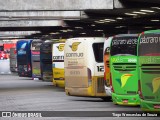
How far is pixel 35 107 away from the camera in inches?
816

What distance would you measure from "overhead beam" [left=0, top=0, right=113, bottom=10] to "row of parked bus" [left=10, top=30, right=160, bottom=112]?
4.64 meters

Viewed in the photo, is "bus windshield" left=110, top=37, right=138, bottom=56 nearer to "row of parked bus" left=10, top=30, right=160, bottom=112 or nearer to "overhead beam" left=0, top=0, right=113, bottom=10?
"row of parked bus" left=10, top=30, right=160, bottom=112

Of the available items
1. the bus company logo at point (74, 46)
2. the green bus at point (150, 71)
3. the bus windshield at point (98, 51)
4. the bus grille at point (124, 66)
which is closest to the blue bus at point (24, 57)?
the bus company logo at point (74, 46)

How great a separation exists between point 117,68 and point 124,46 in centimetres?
77

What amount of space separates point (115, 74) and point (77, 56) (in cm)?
330

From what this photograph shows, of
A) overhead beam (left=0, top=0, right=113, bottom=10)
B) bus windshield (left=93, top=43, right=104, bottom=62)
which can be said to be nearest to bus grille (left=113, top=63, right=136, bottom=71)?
bus windshield (left=93, top=43, right=104, bottom=62)

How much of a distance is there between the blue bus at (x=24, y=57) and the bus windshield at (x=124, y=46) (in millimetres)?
22616

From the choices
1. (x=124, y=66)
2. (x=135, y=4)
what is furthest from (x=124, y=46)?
(x=135, y=4)

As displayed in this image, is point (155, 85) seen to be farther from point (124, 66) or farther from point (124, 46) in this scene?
point (124, 46)

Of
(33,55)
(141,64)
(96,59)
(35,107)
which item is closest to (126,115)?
(141,64)

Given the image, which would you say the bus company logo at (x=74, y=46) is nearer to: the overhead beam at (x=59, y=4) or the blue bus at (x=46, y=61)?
the overhead beam at (x=59, y=4)

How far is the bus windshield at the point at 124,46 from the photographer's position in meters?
19.8

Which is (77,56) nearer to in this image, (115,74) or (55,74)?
(115,74)

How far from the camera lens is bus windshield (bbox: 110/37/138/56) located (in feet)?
65.1
